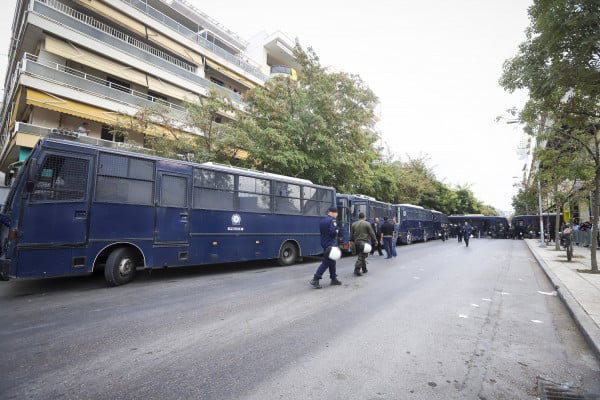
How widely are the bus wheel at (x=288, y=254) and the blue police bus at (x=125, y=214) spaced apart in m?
0.29

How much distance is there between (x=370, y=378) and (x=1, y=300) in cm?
677

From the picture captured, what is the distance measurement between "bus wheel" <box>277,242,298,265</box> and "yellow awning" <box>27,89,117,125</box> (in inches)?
502

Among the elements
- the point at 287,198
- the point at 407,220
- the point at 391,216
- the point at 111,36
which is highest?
the point at 111,36

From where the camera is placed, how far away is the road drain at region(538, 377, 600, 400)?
2754 mm

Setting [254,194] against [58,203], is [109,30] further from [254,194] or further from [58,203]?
[58,203]

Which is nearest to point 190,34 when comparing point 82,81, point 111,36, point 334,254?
point 111,36

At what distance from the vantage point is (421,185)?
118 ft

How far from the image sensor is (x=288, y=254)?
11695mm

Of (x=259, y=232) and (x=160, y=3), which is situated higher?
(x=160, y=3)

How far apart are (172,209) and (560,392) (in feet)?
26.5

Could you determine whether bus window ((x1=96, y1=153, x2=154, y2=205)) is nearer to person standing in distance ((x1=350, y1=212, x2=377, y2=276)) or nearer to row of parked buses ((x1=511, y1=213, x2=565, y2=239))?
person standing in distance ((x1=350, y1=212, x2=377, y2=276))

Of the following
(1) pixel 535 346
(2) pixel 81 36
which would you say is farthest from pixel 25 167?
(2) pixel 81 36

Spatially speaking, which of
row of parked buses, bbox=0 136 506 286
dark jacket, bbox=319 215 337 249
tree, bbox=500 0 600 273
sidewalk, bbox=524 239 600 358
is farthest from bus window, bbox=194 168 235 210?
sidewalk, bbox=524 239 600 358

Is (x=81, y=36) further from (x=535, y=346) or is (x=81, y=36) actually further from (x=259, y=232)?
(x=535, y=346)
